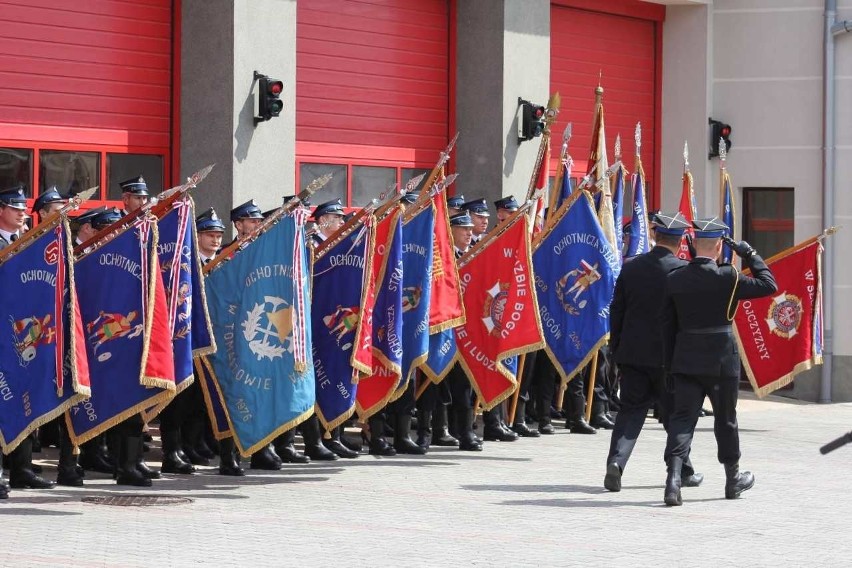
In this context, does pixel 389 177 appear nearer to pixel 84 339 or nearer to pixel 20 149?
pixel 20 149

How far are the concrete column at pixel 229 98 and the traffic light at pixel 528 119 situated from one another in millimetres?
3619

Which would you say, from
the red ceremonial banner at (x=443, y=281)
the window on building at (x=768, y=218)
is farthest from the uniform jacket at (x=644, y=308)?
the window on building at (x=768, y=218)

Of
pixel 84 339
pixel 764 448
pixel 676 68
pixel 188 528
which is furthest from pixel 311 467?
pixel 676 68

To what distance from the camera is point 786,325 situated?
16.5 m

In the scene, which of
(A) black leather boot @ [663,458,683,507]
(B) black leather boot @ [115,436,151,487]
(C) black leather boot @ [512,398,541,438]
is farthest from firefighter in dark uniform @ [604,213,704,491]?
(C) black leather boot @ [512,398,541,438]

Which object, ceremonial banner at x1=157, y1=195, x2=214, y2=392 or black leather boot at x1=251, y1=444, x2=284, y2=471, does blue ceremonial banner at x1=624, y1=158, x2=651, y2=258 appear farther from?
ceremonial banner at x1=157, y1=195, x2=214, y2=392

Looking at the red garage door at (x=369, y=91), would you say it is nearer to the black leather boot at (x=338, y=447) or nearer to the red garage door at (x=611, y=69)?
the red garage door at (x=611, y=69)

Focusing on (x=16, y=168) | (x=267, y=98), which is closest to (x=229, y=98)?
(x=267, y=98)

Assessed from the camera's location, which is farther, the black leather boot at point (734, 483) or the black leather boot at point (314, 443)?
the black leather boot at point (314, 443)

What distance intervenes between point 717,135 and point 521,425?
7.61 meters

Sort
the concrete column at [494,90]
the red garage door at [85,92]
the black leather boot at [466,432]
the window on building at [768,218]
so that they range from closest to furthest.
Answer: the black leather boot at [466,432] < the red garage door at [85,92] < the concrete column at [494,90] < the window on building at [768,218]

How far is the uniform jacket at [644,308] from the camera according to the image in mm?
11109

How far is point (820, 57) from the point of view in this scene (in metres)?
20.4

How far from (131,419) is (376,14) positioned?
7.95m
